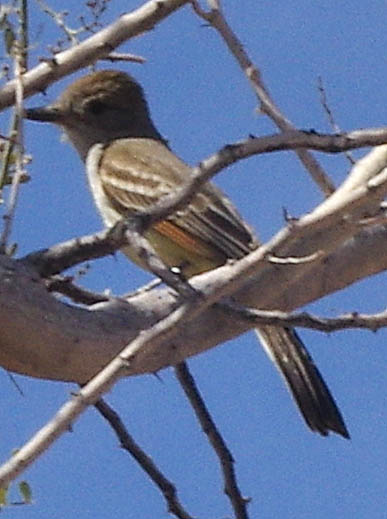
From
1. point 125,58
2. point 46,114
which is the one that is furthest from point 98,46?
point 46,114

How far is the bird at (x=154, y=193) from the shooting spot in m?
5.39

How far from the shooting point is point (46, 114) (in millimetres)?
6484

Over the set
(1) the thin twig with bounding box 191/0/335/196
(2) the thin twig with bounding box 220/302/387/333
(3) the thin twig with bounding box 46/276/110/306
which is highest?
(1) the thin twig with bounding box 191/0/335/196

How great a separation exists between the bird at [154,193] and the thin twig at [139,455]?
1349mm

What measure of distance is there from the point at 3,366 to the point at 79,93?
3.94 meters

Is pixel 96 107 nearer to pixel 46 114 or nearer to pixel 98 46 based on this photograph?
pixel 46 114

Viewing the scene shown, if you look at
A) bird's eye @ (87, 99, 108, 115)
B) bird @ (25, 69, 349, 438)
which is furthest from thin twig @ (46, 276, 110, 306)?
bird's eye @ (87, 99, 108, 115)

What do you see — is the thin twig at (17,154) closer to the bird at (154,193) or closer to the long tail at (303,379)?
the bird at (154,193)

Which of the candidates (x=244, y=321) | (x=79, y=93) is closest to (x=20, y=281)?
(x=244, y=321)

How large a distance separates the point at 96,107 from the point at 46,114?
0.74m

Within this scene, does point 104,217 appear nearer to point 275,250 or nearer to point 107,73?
point 107,73

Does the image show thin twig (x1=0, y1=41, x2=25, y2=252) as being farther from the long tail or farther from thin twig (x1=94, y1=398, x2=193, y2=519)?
the long tail

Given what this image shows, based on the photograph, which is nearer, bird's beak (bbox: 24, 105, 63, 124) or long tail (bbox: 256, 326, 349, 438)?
long tail (bbox: 256, 326, 349, 438)

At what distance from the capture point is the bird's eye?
23.5ft
